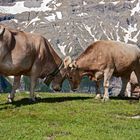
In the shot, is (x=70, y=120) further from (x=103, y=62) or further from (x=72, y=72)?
(x=72, y=72)

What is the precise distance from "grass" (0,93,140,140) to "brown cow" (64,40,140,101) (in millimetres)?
2711

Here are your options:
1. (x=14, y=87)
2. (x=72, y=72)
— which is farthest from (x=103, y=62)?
(x=14, y=87)

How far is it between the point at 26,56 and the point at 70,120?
6418mm

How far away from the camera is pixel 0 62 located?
2778 cm

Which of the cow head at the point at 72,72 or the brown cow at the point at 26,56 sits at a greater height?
the brown cow at the point at 26,56

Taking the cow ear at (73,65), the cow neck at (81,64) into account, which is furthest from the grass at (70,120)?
the cow neck at (81,64)

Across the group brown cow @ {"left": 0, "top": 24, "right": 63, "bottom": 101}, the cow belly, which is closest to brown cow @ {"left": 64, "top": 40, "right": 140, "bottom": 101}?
brown cow @ {"left": 0, "top": 24, "right": 63, "bottom": 101}

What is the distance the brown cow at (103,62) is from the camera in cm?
3372

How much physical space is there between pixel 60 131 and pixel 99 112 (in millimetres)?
5919

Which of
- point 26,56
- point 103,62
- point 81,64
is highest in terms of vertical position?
point 26,56

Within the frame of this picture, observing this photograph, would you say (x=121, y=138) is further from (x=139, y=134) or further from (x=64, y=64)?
(x=64, y=64)

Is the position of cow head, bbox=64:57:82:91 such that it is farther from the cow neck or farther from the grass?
the grass

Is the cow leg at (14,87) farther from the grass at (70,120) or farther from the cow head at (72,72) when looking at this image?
the cow head at (72,72)

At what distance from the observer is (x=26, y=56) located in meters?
29.3
